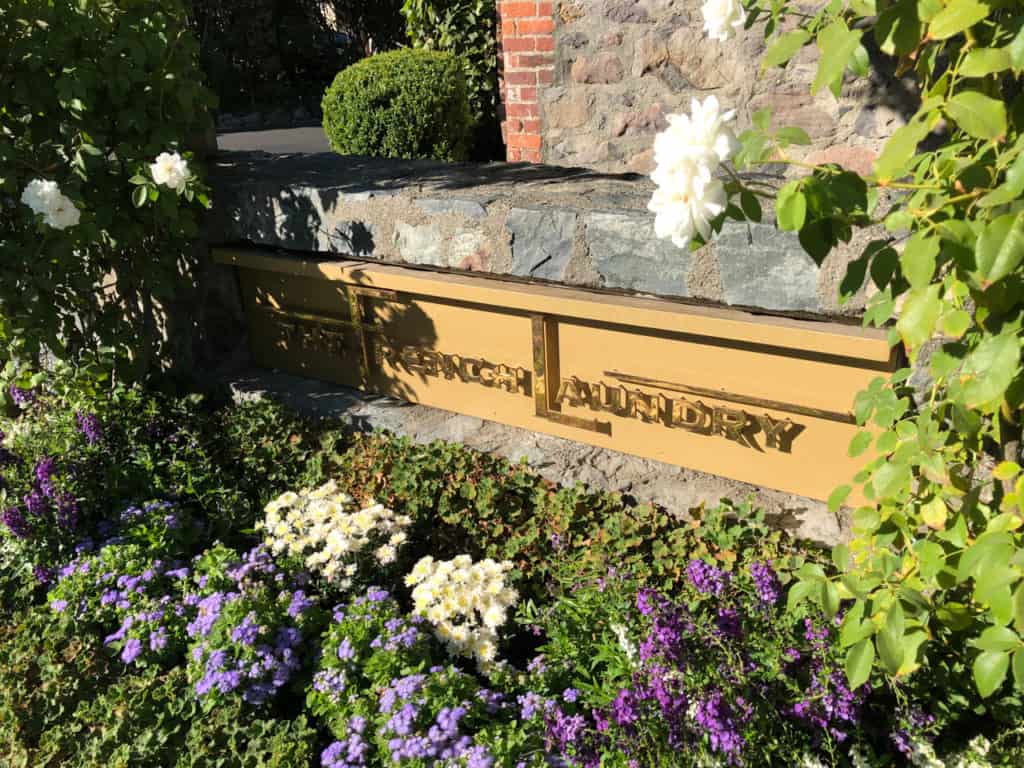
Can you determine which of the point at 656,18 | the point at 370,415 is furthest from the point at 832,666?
the point at 656,18

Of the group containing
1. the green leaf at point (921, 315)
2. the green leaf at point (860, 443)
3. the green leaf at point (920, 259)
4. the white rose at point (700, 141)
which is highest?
the white rose at point (700, 141)

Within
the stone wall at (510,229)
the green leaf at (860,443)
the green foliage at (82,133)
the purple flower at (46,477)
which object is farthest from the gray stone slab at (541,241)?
the purple flower at (46,477)

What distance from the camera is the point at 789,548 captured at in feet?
7.37

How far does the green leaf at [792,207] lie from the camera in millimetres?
1256

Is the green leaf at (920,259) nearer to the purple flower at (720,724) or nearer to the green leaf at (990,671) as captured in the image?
the green leaf at (990,671)

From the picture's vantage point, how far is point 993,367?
124 cm

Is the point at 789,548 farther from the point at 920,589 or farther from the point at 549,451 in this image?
the point at 549,451

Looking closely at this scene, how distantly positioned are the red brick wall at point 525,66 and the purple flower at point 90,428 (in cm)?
221

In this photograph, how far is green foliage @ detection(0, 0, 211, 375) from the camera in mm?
2891

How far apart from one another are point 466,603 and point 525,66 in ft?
8.69

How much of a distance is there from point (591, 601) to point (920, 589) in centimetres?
78

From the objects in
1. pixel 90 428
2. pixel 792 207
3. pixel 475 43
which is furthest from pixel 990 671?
pixel 475 43

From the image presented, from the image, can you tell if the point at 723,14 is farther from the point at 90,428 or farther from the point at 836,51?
the point at 90,428

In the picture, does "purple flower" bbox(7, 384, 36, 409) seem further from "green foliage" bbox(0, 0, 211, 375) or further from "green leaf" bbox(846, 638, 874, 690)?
"green leaf" bbox(846, 638, 874, 690)
